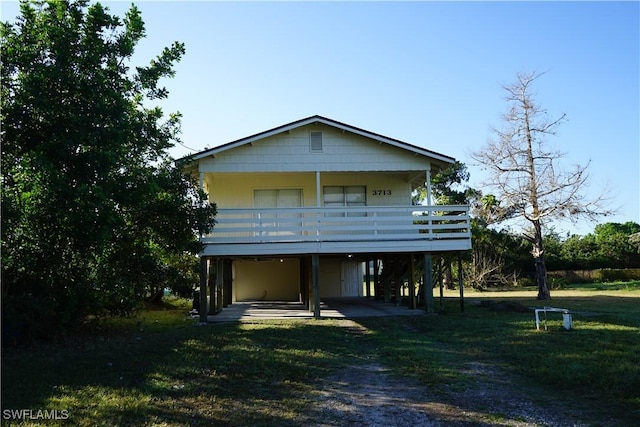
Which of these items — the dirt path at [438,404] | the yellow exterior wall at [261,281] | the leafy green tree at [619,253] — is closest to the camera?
the dirt path at [438,404]

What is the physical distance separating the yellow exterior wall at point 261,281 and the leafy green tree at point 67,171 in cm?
1015

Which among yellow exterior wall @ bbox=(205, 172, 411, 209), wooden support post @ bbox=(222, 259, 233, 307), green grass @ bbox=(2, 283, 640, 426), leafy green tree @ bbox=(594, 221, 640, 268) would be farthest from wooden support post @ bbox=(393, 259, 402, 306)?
leafy green tree @ bbox=(594, 221, 640, 268)

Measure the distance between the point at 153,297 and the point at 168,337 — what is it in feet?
32.4

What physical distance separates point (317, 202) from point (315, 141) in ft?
6.62

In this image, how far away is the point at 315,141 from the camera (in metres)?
16.3

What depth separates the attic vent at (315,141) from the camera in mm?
16219

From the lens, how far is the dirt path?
550 centimetres

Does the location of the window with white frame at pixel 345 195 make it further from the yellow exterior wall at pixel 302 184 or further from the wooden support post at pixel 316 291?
the wooden support post at pixel 316 291

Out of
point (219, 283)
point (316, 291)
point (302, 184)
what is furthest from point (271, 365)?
point (302, 184)

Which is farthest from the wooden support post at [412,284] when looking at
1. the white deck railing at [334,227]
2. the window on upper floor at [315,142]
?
the window on upper floor at [315,142]

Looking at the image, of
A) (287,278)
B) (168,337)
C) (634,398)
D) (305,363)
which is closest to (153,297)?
(287,278)

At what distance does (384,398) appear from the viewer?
6387 millimetres

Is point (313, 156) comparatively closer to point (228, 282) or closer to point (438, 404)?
point (228, 282)

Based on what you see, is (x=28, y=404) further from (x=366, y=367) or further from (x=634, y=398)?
(x=634, y=398)
